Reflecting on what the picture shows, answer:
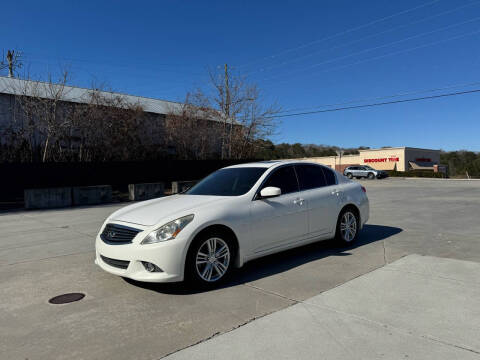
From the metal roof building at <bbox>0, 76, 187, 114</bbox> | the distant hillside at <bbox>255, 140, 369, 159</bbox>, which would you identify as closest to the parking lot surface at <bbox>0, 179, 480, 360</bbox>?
the metal roof building at <bbox>0, 76, 187, 114</bbox>

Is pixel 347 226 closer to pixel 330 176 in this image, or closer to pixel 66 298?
pixel 330 176

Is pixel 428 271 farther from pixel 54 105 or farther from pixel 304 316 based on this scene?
pixel 54 105

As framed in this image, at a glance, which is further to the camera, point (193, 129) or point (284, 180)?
point (193, 129)

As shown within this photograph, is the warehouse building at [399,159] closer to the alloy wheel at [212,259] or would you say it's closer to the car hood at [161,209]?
the car hood at [161,209]

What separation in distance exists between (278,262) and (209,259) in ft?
5.00

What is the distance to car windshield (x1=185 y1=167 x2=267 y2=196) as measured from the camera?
533 cm

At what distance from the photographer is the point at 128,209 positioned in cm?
520

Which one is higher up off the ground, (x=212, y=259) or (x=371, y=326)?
(x=212, y=259)

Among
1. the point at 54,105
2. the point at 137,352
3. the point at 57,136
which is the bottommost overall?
the point at 137,352

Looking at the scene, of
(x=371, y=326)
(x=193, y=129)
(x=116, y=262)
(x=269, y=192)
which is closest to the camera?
(x=371, y=326)

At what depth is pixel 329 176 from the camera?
650cm

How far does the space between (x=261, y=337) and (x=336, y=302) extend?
1.13 meters

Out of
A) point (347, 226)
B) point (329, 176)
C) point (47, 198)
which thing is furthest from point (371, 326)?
point (47, 198)

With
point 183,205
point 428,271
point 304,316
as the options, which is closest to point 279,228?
point 183,205
